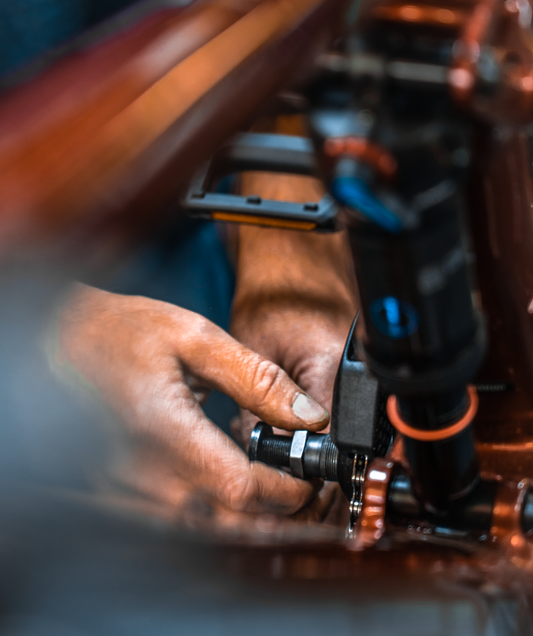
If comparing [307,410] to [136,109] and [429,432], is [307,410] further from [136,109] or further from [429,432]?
[136,109]

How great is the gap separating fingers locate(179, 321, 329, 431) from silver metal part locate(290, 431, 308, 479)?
0.02 meters

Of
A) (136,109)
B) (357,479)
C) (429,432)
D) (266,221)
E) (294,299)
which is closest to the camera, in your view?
(136,109)

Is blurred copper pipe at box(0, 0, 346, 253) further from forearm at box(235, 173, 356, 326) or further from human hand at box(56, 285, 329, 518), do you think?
forearm at box(235, 173, 356, 326)

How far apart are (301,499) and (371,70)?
321 mm

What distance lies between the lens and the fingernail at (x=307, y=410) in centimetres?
42

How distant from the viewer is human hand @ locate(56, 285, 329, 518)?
42cm

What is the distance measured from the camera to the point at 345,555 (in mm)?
237

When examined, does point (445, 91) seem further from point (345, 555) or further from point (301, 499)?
point (301, 499)

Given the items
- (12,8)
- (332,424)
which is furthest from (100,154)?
(12,8)

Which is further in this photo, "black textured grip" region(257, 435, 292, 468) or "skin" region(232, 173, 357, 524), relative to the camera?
"skin" region(232, 173, 357, 524)

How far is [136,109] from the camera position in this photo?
0.39ft

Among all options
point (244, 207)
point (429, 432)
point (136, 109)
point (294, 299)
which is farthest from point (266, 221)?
point (136, 109)

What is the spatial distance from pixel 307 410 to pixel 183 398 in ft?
0.26

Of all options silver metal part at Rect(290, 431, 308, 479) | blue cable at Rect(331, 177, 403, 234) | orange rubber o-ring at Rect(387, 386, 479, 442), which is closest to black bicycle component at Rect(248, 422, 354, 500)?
silver metal part at Rect(290, 431, 308, 479)
